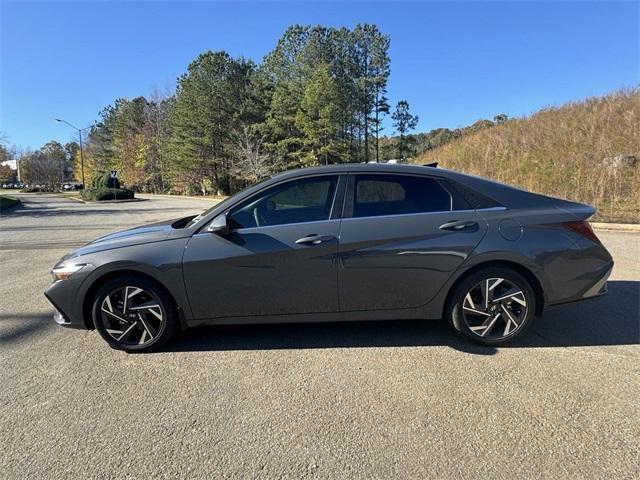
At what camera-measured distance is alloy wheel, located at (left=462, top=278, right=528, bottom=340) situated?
11.2 ft

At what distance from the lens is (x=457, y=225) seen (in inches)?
134

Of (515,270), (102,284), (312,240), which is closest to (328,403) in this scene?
(312,240)

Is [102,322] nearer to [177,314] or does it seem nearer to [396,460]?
[177,314]

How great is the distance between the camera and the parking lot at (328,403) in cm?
219

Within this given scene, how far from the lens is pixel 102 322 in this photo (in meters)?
3.45

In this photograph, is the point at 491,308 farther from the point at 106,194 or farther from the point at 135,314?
the point at 106,194

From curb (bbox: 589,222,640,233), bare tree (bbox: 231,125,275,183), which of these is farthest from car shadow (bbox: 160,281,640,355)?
bare tree (bbox: 231,125,275,183)

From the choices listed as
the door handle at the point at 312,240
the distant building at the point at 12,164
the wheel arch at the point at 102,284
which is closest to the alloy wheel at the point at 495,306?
the door handle at the point at 312,240

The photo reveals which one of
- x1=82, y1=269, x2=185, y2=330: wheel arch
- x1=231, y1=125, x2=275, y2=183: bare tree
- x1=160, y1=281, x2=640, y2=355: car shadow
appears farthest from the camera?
x1=231, y1=125, x2=275, y2=183: bare tree

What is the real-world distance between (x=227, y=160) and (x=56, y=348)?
45054 millimetres

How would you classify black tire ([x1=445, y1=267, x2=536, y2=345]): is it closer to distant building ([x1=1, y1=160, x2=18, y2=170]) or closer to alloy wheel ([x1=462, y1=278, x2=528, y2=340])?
alloy wheel ([x1=462, y1=278, x2=528, y2=340])

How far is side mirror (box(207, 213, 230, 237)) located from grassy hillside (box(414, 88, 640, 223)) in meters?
10.8

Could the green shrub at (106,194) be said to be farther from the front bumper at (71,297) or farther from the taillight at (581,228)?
the taillight at (581,228)

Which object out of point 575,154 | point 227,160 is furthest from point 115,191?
point 575,154
